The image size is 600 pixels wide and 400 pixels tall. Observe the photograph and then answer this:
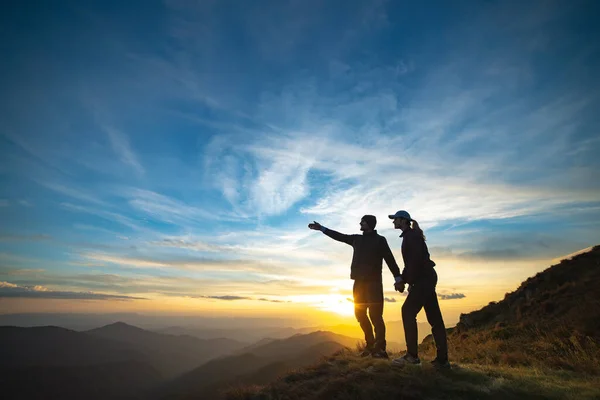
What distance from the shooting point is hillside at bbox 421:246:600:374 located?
8.91 metres

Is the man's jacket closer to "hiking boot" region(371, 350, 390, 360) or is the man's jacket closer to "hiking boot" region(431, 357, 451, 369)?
"hiking boot" region(371, 350, 390, 360)

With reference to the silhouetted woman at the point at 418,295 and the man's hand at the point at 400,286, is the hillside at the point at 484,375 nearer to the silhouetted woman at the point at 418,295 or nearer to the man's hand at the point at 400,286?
the silhouetted woman at the point at 418,295

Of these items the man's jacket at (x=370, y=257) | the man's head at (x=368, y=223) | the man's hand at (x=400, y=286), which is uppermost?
the man's head at (x=368, y=223)

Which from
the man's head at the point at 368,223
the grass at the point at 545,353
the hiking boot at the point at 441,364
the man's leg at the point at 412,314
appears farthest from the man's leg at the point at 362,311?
the grass at the point at 545,353

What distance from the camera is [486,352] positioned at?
402 inches

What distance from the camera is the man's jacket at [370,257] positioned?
7.93 metres

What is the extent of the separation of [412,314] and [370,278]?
142 centimetres

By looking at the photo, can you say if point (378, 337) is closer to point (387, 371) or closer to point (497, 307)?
point (387, 371)

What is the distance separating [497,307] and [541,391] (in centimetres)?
1843

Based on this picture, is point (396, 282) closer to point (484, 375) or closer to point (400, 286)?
point (400, 286)

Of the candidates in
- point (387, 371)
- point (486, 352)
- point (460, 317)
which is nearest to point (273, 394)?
point (387, 371)

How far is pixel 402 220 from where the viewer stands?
7238mm

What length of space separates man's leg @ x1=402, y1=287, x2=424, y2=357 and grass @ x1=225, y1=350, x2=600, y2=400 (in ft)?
1.51

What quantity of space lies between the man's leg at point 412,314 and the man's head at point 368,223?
1.99 meters
